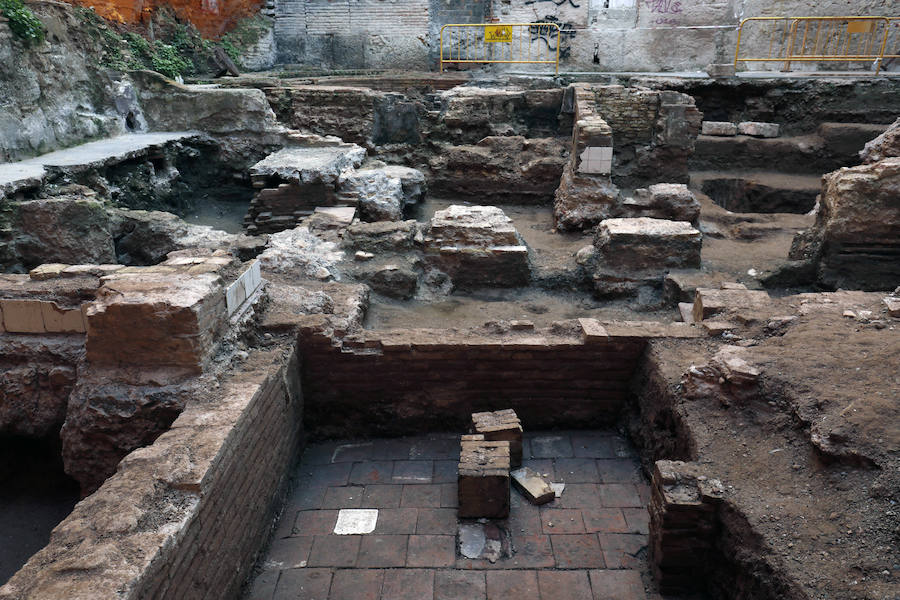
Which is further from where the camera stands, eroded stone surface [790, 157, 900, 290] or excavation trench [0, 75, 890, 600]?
eroded stone surface [790, 157, 900, 290]

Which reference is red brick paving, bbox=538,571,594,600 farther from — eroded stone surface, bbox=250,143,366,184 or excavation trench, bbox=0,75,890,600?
eroded stone surface, bbox=250,143,366,184

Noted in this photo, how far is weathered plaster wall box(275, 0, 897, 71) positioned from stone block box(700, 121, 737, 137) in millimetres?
2688

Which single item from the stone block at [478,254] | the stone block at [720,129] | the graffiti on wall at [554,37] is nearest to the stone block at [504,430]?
the stone block at [478,254]

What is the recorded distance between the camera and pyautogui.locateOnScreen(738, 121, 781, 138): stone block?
11578 mm

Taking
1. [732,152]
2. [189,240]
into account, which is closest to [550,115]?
[732,152]

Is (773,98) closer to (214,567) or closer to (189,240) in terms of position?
(189,240)

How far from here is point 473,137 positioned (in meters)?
10.1

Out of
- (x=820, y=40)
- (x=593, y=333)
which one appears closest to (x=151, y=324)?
(x=593, y=333)

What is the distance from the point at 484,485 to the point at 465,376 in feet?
3.35

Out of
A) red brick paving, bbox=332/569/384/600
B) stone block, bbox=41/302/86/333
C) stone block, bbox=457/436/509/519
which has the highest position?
→ stone block, bbox=41/302/86/333

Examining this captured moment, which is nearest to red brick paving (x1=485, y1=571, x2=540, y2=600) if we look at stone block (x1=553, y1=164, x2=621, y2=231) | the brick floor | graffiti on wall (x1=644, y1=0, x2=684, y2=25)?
the brick floor

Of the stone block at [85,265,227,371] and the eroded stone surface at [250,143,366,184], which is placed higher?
the eroded stone surface at [250,143,366,184]

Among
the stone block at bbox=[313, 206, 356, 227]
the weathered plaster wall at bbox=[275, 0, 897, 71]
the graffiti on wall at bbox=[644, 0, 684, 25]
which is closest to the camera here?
the stone block at bbox=[313, 206, 356, 227]

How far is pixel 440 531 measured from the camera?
360cm
